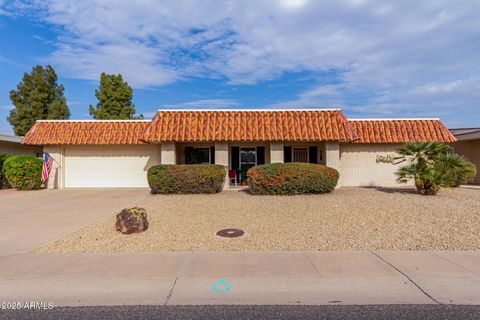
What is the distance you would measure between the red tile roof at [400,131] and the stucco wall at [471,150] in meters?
2.87

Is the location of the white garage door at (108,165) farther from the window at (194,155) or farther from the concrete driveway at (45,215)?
the concrete driveway at (45,215)

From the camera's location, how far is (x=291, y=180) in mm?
13109

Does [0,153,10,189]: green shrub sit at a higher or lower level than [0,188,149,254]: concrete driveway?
higher

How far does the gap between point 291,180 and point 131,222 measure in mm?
7254

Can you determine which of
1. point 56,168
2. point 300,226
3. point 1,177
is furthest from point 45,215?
point 1,177

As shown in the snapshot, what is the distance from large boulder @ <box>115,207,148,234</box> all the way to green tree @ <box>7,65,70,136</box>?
30630mm

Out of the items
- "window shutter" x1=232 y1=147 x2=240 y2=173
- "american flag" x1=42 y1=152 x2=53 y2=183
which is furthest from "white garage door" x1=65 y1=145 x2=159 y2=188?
"window shutter" x1=232 y1=147 x2=240 y2=173

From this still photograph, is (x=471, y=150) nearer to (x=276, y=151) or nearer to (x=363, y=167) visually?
(x=363, y=167)

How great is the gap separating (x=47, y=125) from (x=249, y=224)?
1582 centimetres

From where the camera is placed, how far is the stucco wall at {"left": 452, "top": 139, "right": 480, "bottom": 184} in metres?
18.7

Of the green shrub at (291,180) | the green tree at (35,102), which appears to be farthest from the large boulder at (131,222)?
the green tree at (35,102)

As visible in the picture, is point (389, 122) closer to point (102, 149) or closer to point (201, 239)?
point (201, 239)

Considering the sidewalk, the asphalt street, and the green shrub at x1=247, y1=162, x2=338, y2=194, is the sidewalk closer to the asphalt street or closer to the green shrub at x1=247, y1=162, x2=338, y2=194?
the asphalt street

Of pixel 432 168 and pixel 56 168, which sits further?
pixel 56 168
